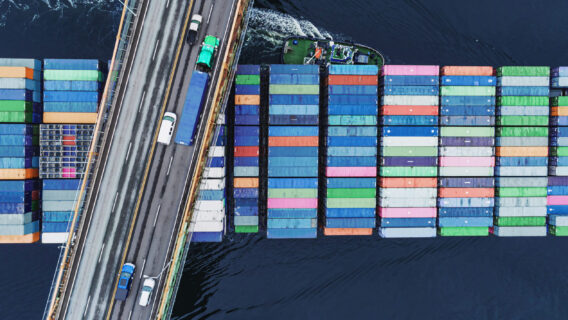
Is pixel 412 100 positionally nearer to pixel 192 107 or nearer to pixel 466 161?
pixel 466 161

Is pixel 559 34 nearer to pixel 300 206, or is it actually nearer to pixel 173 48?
pixel 300 206

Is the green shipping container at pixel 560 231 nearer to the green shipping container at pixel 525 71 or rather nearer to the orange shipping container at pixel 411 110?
the green shipping container at pixel 525 71

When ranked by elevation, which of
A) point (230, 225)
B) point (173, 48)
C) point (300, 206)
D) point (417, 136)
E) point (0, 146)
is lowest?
point (230, 225)

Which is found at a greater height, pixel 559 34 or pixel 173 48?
pixel 559 34

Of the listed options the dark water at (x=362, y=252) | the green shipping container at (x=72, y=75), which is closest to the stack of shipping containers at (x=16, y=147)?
the green shipping container at (x=72, y=75)

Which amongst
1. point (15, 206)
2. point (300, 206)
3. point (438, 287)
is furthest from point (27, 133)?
point (438, 287)

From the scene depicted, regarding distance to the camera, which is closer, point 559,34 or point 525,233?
point 525,233

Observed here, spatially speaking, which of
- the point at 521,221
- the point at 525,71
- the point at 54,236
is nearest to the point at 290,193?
the point at 54,236
